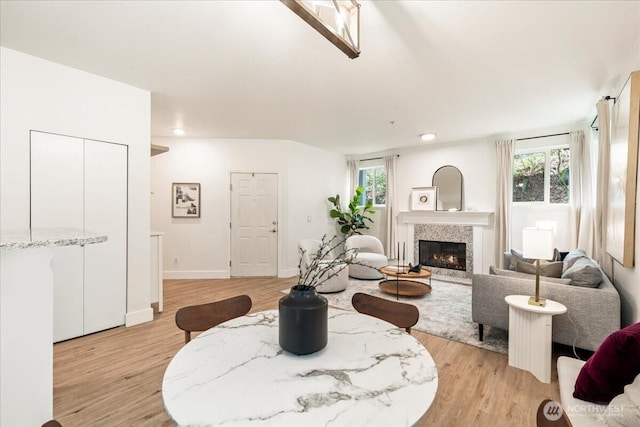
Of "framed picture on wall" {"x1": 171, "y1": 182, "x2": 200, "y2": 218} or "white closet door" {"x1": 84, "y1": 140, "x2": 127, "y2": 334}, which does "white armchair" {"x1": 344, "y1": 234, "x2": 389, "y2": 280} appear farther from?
"white closet door" {"x1": 84, "y1": 140, "x2": 127, "y2": 334}

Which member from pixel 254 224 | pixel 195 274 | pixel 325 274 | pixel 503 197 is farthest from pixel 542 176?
pixel 195 274

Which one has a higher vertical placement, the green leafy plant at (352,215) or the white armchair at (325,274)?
the green leafy plant at (352,215)

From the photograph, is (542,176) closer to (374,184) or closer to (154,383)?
(374,184)

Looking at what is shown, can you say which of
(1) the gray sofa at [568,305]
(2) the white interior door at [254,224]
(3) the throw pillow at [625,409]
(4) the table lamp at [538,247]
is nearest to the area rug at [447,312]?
(1) the gray sofa at [568,305]

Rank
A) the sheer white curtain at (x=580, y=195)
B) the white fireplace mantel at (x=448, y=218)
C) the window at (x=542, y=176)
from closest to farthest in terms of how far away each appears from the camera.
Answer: the sheer white curtain at (x=580, y=195) → the window at (x=542, y=176) → the white fireplace mantel at (x=448, y=218)

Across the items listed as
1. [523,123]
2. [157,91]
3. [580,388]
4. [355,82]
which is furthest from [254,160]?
[580,388]

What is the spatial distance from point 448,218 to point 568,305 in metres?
3.25

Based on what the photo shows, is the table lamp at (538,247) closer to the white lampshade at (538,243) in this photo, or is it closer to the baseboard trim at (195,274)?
the white lampshade at (538,243)

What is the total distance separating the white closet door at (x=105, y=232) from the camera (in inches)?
113

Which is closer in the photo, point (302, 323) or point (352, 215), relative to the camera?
point (302, 323)

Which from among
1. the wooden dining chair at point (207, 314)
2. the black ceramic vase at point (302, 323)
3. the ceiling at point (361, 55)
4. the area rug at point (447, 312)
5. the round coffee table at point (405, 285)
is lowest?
the area rug at point (447, 312)

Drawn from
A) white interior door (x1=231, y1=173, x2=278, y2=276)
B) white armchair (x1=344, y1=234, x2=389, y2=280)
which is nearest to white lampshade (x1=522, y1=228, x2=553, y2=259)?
white armchair (x1=344, y1=234, x2=389, y2=280)

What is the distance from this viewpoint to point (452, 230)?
5469mm

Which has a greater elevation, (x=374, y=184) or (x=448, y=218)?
(x=374, y=184)
